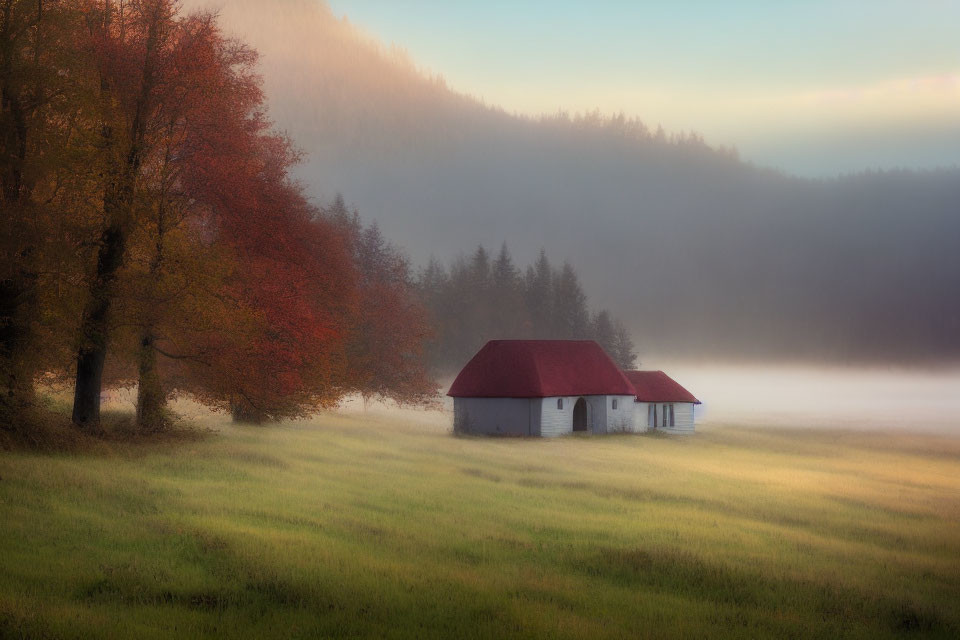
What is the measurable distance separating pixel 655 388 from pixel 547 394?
11076 mm

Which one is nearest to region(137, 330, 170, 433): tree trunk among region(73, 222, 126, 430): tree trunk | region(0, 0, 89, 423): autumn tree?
region(73, 222, 126, 430): tree trunk

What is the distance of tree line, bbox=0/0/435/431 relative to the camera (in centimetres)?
2167

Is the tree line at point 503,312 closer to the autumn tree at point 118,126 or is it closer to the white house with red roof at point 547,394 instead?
the white house with red roof at point 547,394

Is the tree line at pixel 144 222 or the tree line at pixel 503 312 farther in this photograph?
the tree line at pixel 503 312

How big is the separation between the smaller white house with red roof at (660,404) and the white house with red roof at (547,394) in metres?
0.08

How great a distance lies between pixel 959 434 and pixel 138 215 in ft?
225

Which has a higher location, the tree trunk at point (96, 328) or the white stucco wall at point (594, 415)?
the tree trunk at point (96, 328)

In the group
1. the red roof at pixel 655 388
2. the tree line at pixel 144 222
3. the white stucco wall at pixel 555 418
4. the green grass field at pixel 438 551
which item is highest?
the tree line at pixel 144 222

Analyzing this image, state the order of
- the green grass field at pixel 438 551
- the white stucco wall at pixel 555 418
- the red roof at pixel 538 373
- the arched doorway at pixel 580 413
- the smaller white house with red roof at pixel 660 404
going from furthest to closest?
the smaller white house with red roof at pixel 660 404, the arched doorway at pixel 580 413, the red roof at pixel 538 373, the white stucco wall at pixel 555 418, the green grass field at pixel 438 551

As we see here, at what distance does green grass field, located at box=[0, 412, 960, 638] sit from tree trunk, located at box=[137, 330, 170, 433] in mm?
1227

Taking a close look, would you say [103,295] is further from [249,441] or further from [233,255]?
[249,441]

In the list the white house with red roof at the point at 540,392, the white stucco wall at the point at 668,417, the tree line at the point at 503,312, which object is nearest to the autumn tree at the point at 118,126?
the white house with red roof at the point at 540,392

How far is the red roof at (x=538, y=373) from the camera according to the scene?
166 ft

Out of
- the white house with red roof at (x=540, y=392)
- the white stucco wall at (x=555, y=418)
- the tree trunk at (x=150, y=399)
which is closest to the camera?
the tree trunk at (x=150, y=399)
